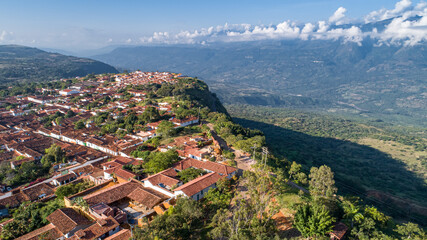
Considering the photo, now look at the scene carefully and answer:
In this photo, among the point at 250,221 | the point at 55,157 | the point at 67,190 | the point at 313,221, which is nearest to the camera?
the point at 313,221

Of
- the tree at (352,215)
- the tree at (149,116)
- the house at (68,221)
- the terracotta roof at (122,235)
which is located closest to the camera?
the tree at (352,215)

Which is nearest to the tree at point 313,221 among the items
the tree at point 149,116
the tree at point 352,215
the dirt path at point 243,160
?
the tree at point 352,215

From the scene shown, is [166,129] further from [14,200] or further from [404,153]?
[404,153]

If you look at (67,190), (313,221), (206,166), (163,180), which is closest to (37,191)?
(67,190)

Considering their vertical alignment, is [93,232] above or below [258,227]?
below

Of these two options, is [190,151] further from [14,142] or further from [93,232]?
[14,142]

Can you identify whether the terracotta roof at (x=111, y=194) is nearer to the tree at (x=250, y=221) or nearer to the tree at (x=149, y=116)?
the tree at (x=250, y=221)

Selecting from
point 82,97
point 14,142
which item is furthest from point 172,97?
point 14,142
